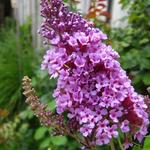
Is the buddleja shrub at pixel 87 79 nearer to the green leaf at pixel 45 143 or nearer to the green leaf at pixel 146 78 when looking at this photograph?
the green leaf at pixel 146 78

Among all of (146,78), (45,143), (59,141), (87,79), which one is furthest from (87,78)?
(45,143)

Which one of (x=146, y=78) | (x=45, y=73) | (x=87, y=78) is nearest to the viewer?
(x=87, y=78)

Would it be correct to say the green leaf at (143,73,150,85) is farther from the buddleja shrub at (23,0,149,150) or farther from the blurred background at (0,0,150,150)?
the buddleja shrub at (23,0,149,150)

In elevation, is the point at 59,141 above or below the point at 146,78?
below

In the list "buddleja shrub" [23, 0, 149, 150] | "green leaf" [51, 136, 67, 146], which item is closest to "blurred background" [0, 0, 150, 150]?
"green leaf" [51, 136, 67, 146]

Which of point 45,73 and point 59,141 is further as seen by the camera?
point 45,73

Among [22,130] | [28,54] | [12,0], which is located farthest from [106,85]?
[12,0]

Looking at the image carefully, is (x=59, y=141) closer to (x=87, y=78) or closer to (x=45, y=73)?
(x=45, y=73)

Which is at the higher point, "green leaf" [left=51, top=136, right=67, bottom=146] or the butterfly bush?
the butterfly bush

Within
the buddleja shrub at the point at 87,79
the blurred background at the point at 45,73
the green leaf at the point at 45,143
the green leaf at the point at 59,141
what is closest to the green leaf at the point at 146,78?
the blurred background at the point at 45,73
